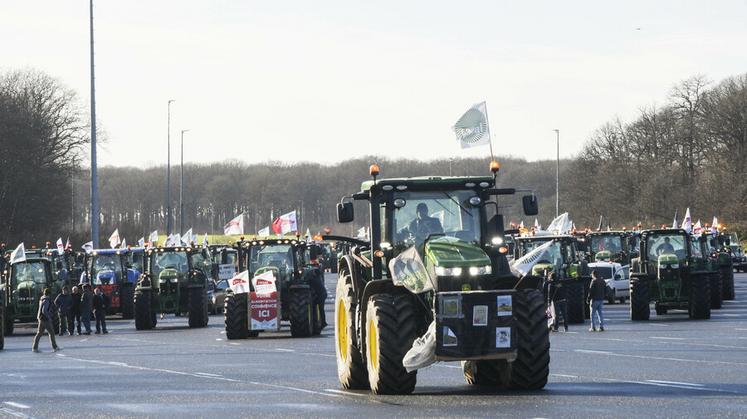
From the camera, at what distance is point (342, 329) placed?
822 inches

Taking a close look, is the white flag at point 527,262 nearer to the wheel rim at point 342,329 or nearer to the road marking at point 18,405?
the wheel rim at point 342,329

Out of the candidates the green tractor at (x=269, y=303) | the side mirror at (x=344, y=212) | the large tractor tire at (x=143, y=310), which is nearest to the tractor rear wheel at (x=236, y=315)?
the green tractor at (x=269, y=303)

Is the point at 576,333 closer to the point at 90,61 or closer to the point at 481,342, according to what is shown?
the point at 481,342

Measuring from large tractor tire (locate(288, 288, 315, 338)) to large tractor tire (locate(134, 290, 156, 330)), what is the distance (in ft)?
32.6

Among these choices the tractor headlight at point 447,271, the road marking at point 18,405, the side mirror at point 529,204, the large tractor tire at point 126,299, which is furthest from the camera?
the large tractor tire at point 126,299

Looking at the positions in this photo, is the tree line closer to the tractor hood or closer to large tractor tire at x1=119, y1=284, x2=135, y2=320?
large tractor tire at x1=119, y1=284, x2=135, y2=320

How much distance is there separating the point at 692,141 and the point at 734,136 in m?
5.13

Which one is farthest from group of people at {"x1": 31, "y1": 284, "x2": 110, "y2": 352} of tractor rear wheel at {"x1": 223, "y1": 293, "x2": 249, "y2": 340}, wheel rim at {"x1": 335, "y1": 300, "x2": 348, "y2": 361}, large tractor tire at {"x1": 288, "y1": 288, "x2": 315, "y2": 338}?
wheel rim at {"x1": 335, "y1": 300, "x2": 348, "y2": 361}

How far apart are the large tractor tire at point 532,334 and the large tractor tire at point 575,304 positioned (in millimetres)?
22450

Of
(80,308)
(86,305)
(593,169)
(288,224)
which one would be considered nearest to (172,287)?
(80,308)

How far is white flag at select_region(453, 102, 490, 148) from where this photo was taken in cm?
2605

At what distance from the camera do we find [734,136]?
107 metres

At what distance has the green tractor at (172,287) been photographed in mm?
44094

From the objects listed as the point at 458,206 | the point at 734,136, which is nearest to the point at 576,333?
the point at 458,206
